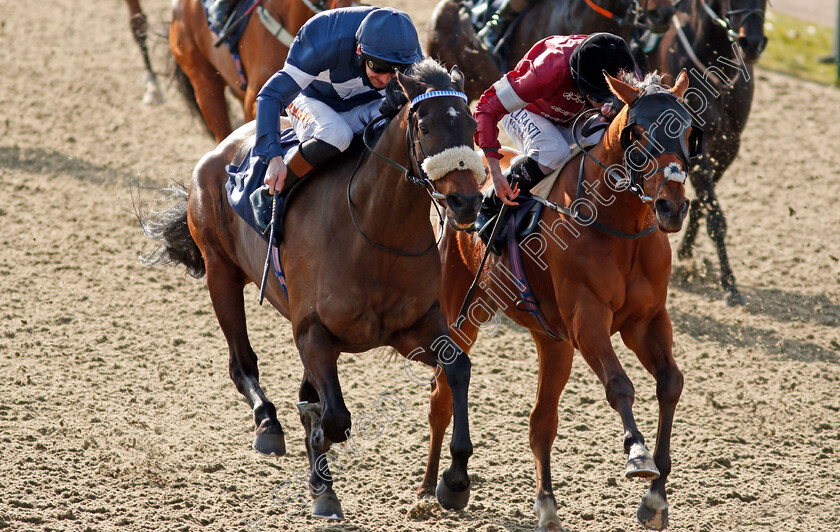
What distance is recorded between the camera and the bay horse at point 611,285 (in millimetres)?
3848

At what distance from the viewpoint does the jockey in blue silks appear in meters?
3.89

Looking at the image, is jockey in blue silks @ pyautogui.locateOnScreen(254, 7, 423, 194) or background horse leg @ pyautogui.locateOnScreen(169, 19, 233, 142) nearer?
jockey in blue silks @ pyautogui.locateOnScreen(254, 7, 423, 194)

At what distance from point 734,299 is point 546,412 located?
303 centimetres

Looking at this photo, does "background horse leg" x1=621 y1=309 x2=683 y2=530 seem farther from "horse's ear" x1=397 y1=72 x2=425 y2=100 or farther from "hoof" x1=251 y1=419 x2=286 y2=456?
"hoof" x1=251 y1=419 x2=286 y2=456

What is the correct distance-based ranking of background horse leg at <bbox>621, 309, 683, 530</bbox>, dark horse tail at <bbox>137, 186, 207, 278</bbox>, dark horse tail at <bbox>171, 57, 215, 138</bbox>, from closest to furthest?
background horse leg at <bbox>621, 309, 683, 530</bbox>
dark horse tail at <bbox>137, 186, 207, 278</bbox>
dark horse tail at <bbox>171, 57, 215, 138</bbox>

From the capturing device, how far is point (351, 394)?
565 centimetres

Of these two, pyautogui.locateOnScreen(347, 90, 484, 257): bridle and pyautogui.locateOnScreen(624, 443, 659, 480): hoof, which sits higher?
pyautogui.locateOnScreen(347, 90, 484, 257): bridle

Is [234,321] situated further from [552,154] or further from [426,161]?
[426,161]

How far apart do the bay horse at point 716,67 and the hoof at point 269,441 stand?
3.94 metres

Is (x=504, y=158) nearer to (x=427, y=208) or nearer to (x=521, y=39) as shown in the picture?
(x=427, y=208)

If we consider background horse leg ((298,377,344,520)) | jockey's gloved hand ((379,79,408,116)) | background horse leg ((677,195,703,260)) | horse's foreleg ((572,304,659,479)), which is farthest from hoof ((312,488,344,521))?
background horse leg ((677,195,703,260))

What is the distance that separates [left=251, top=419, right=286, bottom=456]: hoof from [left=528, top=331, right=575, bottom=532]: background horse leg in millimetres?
1149

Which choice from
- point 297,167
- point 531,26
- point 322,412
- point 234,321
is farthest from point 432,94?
point 531,26

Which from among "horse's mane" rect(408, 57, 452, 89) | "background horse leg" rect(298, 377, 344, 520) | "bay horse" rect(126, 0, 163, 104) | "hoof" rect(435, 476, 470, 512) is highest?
"horse's mane" rect(408, 57, 452, 89)
